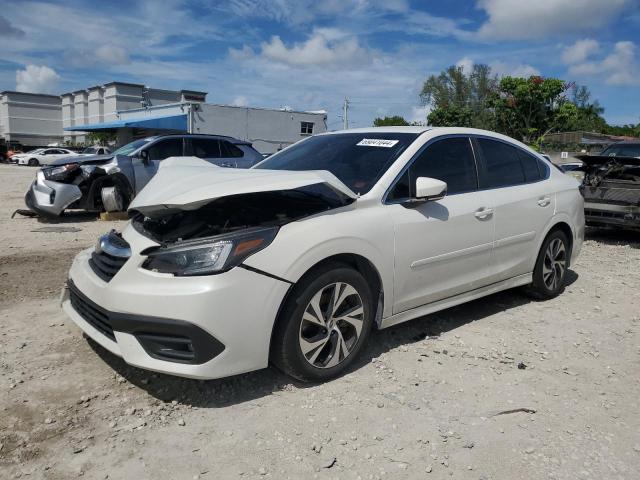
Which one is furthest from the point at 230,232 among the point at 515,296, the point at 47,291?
the point at 515,296

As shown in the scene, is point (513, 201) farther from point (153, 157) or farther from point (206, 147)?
point (206, 147)

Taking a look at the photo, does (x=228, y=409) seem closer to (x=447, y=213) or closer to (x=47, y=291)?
(x=447, y=213)

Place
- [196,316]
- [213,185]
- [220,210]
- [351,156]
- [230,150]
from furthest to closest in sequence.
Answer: [230,150]
[351,156]
[220,210]
[213,185]
[196,316]

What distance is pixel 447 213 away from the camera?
4094 mm

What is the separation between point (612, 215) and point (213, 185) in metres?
7.42

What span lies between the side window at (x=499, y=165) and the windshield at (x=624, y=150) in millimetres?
5215

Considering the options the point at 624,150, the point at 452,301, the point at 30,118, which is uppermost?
the point at 30,118

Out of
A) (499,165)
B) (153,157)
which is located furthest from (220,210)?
(153,157)

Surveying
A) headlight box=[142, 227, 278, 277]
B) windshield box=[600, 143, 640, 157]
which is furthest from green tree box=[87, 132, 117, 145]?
headlight box=[142, 227, 278, 277]

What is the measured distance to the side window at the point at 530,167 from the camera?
5.07 metres

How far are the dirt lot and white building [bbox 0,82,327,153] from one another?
110 ft

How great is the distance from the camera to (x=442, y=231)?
4031mm

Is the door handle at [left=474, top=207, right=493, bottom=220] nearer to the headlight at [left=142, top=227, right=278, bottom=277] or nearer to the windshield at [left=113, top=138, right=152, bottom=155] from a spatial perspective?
the headlight at [left=142, top=227, right=278, bottom=277]

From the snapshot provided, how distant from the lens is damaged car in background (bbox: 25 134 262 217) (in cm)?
956
